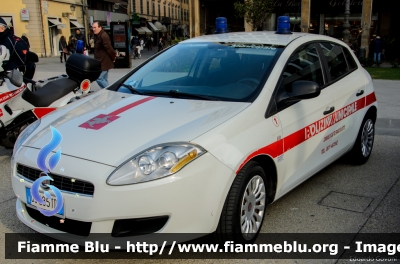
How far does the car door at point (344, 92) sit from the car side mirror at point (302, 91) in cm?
84

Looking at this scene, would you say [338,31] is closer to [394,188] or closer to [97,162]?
[394,188]

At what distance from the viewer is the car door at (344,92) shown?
4590 mm

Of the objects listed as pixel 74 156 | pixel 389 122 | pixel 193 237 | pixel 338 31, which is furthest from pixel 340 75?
pixel 338 31

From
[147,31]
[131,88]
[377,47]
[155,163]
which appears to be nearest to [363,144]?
[131,88]

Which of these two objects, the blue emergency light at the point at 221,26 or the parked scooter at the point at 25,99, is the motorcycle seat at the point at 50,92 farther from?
the blue emergency light at the point at 221,26

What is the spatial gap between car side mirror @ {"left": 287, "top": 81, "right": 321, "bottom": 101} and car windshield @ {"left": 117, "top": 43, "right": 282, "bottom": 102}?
0.84 ft

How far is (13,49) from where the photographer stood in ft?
23.6

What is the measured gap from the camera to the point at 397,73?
16.8m

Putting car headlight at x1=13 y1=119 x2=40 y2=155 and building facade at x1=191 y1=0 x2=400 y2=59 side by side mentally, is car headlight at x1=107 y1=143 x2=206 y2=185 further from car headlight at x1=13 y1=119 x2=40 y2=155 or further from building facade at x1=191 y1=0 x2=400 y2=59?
building facade at x1=191 y1=0 x2=400 y2=59

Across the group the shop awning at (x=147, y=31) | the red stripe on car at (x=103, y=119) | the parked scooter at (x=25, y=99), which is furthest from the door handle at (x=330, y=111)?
the shop awning at (x=147, y=31)

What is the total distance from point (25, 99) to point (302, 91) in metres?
3.55

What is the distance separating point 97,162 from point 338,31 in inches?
1207

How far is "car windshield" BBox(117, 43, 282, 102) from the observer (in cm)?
382

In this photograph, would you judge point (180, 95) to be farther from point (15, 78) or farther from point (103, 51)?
point (103, 51)
